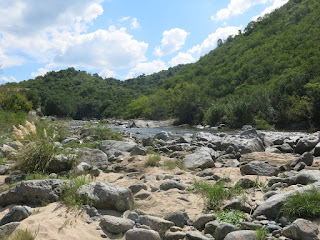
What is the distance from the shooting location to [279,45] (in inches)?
2270

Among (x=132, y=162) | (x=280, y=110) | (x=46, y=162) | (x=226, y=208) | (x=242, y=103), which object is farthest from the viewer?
(x=242, y=103)

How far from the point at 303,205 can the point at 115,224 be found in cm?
275

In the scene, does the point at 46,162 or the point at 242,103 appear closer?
the point at 46,162

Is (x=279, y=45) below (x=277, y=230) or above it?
above

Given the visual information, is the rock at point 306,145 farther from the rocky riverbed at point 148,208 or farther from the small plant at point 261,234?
the small plant at point 261,234

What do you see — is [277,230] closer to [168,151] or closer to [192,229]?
[192,229]

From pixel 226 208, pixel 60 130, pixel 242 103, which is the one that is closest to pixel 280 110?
pixel 242 103

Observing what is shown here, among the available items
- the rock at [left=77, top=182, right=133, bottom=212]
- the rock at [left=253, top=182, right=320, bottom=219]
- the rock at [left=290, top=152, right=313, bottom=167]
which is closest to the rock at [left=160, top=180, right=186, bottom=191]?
the rock at [left=77, top=182, right=133, bottom=212]

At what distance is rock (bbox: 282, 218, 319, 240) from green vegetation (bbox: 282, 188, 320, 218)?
0.35 metres

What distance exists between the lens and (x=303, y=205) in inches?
154

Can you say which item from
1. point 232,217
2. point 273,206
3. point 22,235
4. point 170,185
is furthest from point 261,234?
point 22,235

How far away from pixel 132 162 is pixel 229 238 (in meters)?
5.89

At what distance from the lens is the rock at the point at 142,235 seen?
3.69 meters

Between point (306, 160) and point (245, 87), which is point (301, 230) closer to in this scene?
point (306, 160)
